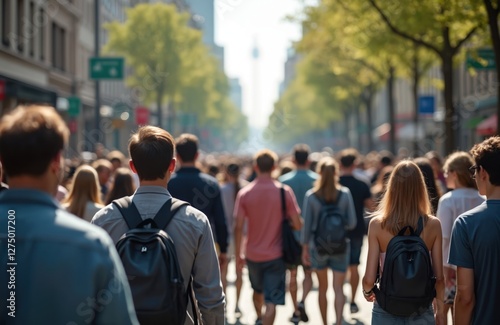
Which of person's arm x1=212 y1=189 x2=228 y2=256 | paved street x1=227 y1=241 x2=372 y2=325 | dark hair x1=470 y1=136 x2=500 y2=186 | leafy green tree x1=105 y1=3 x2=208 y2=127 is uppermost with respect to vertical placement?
leafy green tree x1=105 y1=3 x2=208 y2=127

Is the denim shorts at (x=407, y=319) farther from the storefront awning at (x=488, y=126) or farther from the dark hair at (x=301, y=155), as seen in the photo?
the storefront awning at (x=488, y=126)

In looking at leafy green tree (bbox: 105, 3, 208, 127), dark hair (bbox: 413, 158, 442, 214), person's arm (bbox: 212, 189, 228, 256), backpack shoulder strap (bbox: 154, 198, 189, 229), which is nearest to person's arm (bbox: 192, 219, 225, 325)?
backpack shoulder strap (bbox: 154, 198, 189, 229)

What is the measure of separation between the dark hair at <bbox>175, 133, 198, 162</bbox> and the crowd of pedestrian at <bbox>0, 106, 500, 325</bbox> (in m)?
0.01

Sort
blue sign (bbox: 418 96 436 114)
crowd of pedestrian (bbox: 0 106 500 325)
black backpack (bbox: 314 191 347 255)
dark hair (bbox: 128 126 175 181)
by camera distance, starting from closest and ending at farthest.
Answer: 1. crowd of pedestrian (bbox: 0 106 500 325)
2. dark hair (bbox: 128 126 175 181)
3. black backpack (bbox: 314 191 347 255)
4. blue sign (bbox: 418 96 436 114)

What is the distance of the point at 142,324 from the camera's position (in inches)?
161

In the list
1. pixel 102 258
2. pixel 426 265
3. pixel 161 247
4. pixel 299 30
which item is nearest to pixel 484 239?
pixel 426 265

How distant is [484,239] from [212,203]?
13.1 ft

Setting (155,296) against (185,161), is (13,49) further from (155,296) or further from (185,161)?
(155,296)

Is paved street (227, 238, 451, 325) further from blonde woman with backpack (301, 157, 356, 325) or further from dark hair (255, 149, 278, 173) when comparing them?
dark hair (255, 149, 278, 173)

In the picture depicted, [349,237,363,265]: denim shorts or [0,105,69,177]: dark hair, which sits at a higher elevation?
[0,105,69,177]: dark hair

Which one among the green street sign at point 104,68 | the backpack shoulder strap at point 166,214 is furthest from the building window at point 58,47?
the backpack shoulder strap at point 166,214

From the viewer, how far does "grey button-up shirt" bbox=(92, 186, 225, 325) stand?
4.49 m

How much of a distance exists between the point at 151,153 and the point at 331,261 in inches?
232

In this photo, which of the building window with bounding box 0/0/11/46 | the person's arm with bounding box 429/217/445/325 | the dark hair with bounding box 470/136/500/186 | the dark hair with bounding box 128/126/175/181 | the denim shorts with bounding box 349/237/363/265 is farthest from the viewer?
the building window with bounding box 0/0/11/46
